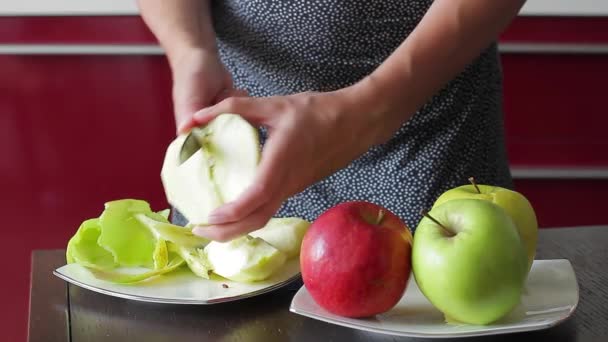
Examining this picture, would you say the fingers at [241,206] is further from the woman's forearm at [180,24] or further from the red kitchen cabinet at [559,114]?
the red kitchen cabinet at [559,114]

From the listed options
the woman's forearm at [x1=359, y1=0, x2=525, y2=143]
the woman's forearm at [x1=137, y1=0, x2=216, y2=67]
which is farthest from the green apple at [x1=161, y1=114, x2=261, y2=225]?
the woman's forearm at [x1=137, y1=0, x2=216, y2=67]

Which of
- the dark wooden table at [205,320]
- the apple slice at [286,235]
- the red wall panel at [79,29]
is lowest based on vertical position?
the red wall panel at [79,29]

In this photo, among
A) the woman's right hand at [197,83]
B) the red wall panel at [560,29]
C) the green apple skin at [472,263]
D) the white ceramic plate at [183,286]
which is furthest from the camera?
the red wall panel at [560,29]

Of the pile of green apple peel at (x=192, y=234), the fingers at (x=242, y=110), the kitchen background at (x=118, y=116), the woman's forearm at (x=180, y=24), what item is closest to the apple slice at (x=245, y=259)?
the pile of green apple peel at (x=192, y=234)

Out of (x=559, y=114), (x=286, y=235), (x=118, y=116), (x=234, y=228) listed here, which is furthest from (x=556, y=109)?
(x=234, y=228)

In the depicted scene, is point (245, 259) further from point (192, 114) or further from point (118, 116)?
point (118, 116)

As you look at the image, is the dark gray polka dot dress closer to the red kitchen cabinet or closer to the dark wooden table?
the dark wooden table

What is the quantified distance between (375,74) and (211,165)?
0.17m

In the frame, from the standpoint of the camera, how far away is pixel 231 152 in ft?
2.59

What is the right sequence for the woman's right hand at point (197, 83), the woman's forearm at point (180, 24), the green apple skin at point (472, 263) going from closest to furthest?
the green apple skin at point (472, 263)
the woman's right hand at point (197, 83)
the woman's forearm at point (180, 24)

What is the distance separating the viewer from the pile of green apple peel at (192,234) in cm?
79

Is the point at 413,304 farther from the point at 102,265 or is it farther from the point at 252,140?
the point at 102,265

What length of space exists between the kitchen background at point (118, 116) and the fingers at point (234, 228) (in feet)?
3.27

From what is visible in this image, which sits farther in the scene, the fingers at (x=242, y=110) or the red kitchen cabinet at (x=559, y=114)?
the red kitchen cabinet at (x=559, y=114)
